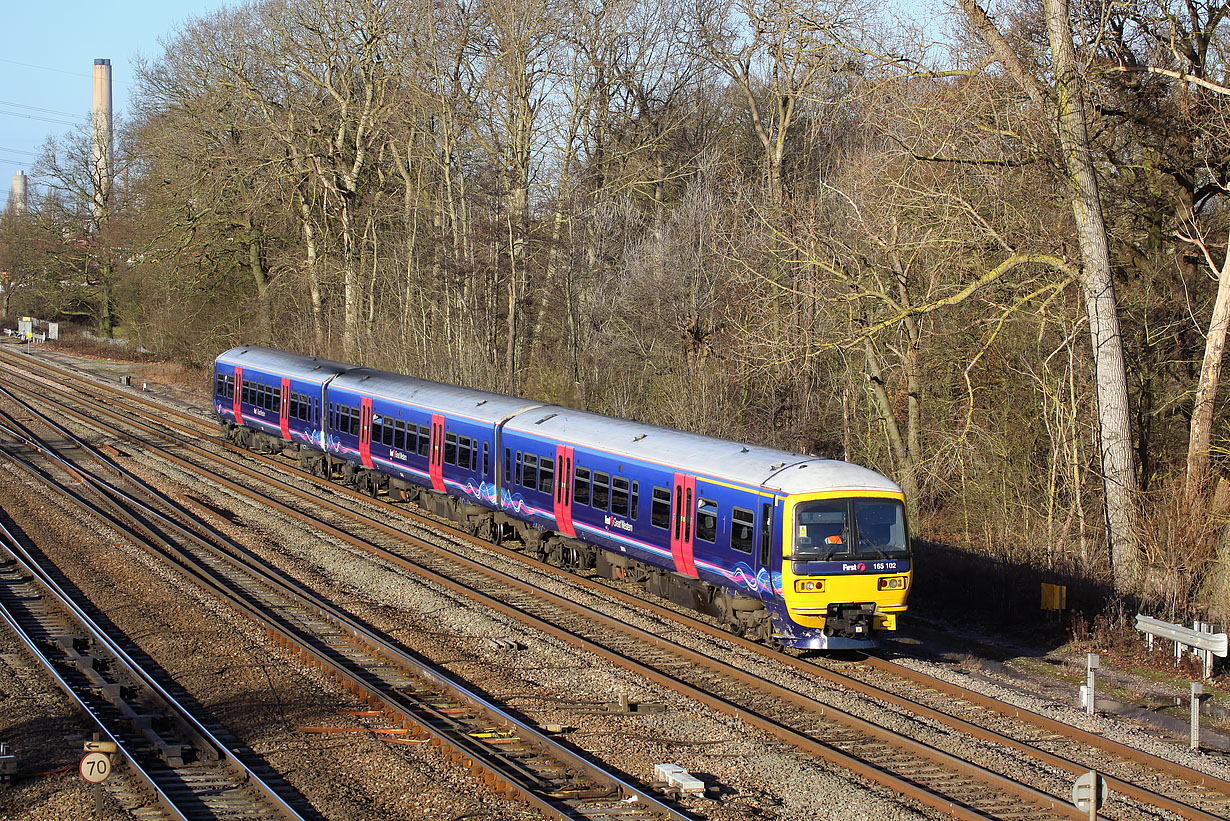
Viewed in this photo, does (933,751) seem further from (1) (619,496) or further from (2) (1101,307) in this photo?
(2) (1101,307)

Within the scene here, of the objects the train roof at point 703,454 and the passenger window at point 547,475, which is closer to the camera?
the train roof at point 703,454

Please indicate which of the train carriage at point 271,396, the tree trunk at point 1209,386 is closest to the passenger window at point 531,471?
the train carriage at point 271,396

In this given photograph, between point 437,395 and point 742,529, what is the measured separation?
32.5 ft

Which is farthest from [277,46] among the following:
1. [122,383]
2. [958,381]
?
[958,381]

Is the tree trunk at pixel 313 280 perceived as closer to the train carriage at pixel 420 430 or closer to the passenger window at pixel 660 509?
the train carriage at pixel 420 430

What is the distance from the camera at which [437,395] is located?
2236cm

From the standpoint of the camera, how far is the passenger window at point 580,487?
1708 centimetres

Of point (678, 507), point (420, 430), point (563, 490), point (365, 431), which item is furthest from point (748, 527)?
point (365, 431)

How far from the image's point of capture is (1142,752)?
10578 millimetres

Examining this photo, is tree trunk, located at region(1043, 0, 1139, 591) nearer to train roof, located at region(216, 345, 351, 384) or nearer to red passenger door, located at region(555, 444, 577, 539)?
red passenger door, located at region(555, 444, 577, 539)

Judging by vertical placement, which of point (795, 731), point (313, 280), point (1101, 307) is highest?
point (313, 280)

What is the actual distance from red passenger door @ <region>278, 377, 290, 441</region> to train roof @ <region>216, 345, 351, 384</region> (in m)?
0.26

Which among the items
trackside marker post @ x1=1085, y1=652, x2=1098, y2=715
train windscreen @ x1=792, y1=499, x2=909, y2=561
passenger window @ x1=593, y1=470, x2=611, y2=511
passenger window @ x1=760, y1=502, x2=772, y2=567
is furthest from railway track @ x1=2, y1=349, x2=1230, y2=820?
passenger window @ x1=593, y1=470, x2=611, y2=511

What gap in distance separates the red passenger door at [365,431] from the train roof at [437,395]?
0.27 m
